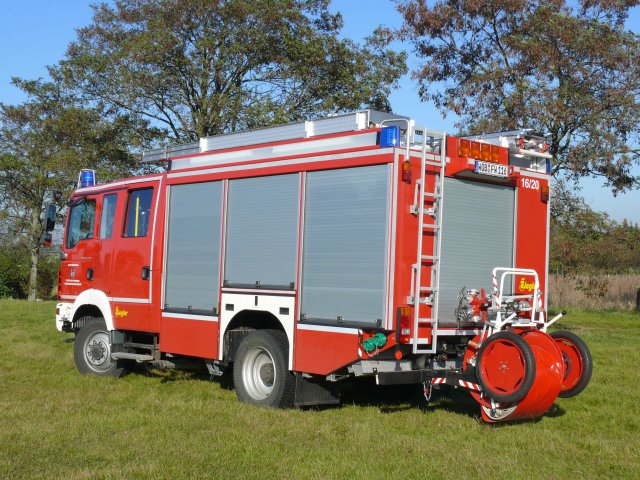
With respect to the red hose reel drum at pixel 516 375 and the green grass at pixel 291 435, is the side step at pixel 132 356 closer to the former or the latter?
the green grass at pixel 291 435

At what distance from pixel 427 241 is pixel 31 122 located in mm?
24967

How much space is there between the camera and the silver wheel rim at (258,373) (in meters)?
9.59

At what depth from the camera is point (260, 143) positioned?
9.93 m

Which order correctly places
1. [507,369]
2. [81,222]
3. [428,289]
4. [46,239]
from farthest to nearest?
[46,239]
[81,222]
[428,289]
[507,369]

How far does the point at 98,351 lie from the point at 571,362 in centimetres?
674

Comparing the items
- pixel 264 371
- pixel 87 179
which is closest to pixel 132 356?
pixel 264 371

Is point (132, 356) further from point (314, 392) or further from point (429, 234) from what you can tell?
point (429, 234)

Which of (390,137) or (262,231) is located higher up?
(390,137)

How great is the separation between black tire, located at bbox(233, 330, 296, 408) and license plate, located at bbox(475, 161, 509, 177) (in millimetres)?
2839

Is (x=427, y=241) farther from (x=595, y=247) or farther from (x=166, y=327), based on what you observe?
(x=595, y=247)

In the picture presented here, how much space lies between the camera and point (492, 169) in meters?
8.99

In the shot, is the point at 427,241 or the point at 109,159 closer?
the point at 427,241

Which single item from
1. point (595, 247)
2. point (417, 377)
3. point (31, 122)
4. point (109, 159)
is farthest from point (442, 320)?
point (31, 122)

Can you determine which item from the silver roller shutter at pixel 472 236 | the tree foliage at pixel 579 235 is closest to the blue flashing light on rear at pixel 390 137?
the silver roller shutter at pixel 472 236
